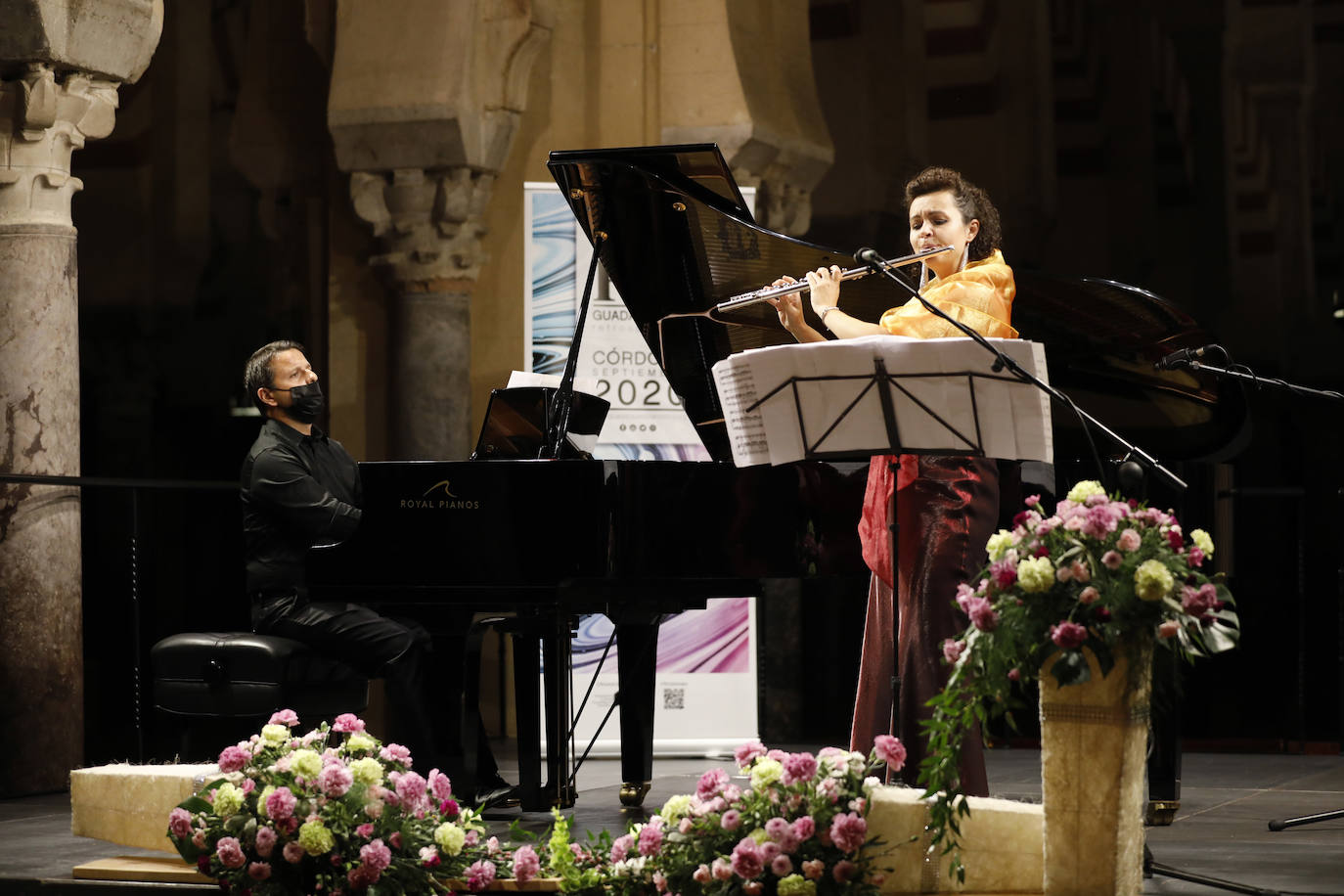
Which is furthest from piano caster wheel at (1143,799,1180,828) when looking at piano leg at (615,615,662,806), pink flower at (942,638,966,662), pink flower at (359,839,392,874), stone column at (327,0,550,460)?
stone column at (327,0,550,460)

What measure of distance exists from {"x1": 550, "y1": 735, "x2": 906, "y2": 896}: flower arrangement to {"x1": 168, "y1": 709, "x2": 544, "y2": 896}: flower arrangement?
30 centimetres

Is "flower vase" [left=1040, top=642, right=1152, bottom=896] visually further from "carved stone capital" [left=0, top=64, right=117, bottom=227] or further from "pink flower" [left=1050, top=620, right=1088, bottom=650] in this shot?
"carved stone capital" [left=0, top=64, right=117, bottom=227]

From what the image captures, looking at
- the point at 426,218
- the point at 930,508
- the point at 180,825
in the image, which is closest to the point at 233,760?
the point at 180,825

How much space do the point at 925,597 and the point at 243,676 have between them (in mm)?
1718

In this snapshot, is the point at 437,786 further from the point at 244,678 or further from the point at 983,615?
the point at 983,615

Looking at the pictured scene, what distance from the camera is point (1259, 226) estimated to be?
7.80 m

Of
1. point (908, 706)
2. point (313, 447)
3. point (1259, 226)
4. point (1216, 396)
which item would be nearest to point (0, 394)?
point (313, 447)

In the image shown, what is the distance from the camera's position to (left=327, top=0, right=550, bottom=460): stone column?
289 inches

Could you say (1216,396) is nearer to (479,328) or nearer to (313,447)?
(313,447)

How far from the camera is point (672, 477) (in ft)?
15.2

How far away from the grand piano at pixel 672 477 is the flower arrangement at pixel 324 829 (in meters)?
0.98

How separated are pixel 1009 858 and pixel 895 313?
1.27 m

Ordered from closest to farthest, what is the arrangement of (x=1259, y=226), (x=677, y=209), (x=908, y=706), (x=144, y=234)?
(x=908, y=706)
(x=677, y=209)
(x=1259, y=226)
(x=144, y=234)

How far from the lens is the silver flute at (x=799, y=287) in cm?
407
